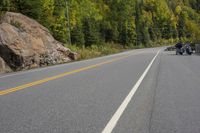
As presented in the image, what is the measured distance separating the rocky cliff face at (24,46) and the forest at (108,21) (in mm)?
8471

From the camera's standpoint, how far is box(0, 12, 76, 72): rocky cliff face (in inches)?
957

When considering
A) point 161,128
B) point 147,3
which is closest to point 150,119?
point 161,128

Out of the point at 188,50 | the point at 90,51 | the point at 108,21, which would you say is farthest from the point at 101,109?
the point at 108,21

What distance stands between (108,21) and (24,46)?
285 ft

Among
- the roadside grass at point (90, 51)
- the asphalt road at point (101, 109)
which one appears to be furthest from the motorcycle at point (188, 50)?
the asphalt road at point (101, 109)

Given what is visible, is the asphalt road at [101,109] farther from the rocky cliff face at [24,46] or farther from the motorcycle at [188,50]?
the motorcycle at [188,50]

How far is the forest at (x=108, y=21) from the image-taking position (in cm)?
4991

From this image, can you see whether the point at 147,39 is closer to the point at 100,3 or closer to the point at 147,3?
the point at 100,3

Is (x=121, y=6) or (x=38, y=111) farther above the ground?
(x=121, y=6)

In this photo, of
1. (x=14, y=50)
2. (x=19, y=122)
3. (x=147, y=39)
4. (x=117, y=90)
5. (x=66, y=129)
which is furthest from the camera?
(x=147, y=39)

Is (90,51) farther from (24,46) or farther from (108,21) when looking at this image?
(108,21)

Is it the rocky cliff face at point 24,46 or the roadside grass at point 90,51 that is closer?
the rocky cliff face at point 24,46

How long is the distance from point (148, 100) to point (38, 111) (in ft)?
9.43

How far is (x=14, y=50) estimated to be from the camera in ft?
80.2
